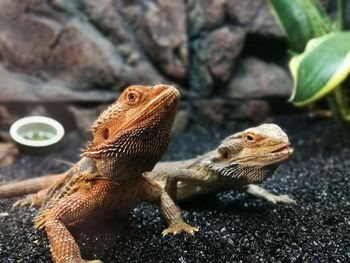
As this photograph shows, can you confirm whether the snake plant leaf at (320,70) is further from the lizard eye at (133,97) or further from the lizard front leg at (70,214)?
the lizard front leg at (70,214)

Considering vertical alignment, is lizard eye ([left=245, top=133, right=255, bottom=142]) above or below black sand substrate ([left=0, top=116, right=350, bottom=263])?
above

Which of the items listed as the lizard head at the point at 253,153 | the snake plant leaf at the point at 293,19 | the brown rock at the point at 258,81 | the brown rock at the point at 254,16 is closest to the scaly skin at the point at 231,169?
the lizard head at the point at 253,153

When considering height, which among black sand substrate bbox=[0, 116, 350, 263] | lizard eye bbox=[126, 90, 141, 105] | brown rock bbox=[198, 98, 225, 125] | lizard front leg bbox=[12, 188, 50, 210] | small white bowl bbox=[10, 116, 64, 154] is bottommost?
brown rock bbox=[198, 98, 225, 125]

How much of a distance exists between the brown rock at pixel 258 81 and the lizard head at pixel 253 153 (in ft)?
8.29

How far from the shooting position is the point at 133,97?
6.81 ft

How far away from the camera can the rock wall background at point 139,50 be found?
4500mm

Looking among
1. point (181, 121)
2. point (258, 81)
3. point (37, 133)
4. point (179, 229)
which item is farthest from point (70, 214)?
point (258, 81)

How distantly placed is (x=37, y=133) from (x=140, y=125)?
200 cm

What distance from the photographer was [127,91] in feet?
6.86

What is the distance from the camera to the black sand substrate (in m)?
2.08

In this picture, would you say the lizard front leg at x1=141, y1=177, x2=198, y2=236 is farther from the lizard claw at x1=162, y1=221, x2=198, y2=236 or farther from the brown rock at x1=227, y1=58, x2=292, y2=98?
the brown rock at x1=227, y1=58, x2=292, y2=98

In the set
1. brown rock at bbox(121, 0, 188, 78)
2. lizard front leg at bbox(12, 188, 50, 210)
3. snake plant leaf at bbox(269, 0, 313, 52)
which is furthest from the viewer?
brown rock at bbox(121, 0, 188, 78)

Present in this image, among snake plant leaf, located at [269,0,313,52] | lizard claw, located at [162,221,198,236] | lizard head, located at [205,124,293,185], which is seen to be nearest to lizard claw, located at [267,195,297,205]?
lizard head, located at [205,124,293,185]

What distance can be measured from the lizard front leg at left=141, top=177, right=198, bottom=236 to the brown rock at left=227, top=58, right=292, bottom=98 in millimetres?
2942
